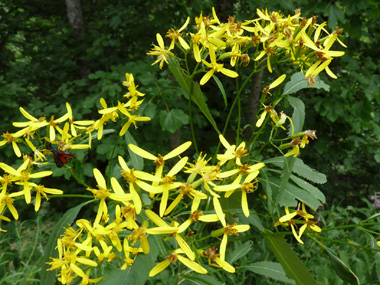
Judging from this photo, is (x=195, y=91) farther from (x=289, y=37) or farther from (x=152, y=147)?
(x=152, y=147)

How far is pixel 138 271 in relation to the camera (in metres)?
0.97

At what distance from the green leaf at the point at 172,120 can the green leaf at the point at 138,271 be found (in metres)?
1.69

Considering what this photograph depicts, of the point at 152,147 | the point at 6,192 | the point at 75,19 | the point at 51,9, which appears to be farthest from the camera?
the point at 51,9

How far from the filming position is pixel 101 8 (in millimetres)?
4414

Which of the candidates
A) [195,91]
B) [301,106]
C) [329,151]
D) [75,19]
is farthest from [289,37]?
[75,19]

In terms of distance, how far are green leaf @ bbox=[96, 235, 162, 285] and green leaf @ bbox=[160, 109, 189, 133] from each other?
1.69m

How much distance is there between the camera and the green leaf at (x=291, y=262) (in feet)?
3.51

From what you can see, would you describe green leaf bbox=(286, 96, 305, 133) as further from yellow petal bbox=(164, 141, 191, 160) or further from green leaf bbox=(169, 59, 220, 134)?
yellow petal bbox=(164, 141, 191, 160)

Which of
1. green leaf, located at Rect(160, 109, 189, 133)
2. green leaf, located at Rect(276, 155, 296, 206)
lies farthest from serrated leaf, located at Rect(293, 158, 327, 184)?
green leaf, located at Rect(160, 109, 189, 133)

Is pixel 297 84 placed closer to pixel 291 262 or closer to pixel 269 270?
pixel 291 262

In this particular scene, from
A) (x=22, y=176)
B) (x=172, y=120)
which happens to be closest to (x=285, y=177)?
(x=22, y=176)

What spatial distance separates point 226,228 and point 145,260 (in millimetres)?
264

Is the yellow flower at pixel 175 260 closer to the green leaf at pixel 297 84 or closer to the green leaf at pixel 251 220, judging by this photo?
the green leaf at pixel 251 220

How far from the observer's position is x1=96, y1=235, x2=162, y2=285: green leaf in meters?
0.97
